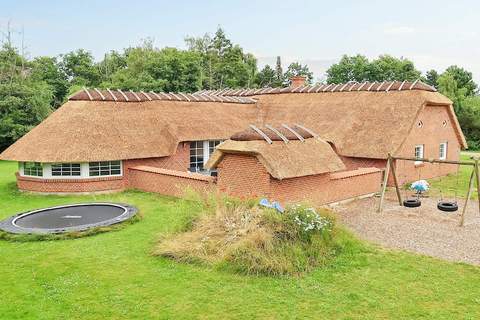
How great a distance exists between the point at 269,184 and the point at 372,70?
48565 millimetres

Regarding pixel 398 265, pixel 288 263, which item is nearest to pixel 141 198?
pixel 288 263

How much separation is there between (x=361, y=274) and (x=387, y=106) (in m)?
13.8

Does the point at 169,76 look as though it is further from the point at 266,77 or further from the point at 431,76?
the point at 431,76

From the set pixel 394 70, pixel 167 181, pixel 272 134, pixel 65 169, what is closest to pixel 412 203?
pixel 272 134

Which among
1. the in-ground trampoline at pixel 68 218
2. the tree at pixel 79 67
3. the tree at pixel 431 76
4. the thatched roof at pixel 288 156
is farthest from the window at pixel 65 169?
the tree at pixel 431 76

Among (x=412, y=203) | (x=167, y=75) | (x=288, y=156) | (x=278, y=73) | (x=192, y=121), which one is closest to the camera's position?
(x=288, y=156)

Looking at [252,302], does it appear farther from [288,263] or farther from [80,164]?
[80,164]

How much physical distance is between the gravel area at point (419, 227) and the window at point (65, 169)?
36.4 feet

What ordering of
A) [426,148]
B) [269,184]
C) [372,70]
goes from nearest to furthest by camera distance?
[269,184] < [426,148] < [372,70]

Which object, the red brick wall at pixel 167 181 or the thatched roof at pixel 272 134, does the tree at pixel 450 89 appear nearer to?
the thatched roof at pixel 272 134

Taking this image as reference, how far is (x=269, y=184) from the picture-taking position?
48.8 feet

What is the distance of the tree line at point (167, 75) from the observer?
115 feet

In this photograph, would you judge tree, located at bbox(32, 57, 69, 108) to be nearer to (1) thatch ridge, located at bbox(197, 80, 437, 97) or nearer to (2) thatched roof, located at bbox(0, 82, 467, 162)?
(1) thatch ridge, located at bbox(197, 80, 437, 97)

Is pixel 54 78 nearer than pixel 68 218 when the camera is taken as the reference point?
No
